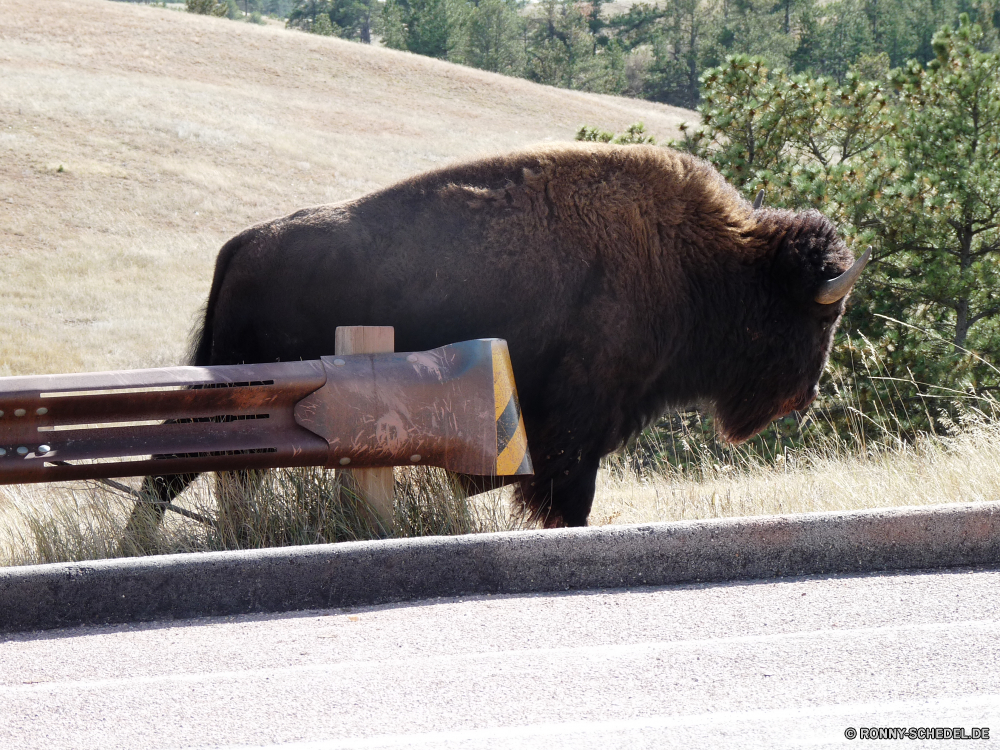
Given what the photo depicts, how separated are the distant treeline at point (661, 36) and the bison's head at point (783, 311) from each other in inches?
2460

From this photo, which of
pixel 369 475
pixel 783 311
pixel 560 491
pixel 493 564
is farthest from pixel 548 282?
pixel 493 564

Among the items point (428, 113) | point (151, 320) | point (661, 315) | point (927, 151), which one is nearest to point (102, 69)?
point (428, 113)

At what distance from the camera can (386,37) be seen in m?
79.7

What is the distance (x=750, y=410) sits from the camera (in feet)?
22.2

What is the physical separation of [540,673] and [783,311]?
3942 millimetres

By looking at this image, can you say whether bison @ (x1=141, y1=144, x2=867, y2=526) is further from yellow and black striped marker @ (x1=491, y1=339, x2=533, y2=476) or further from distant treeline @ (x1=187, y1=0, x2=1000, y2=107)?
distant treeline @ (x1=187, y1=0, x2=1000, y2=107)

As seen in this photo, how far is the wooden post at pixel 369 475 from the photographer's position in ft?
15.1

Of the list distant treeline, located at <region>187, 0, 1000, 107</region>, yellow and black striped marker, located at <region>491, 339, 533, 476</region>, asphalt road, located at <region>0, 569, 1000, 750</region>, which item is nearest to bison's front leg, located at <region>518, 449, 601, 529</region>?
yellow and black striped marker, located at <region>491, 339, 533, 476</region>

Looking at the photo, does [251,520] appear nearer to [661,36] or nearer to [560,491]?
[560,491]

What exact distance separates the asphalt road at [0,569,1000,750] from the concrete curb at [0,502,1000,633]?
10 centimetres

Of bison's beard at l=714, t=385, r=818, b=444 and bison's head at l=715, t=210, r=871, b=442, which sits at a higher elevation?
bison's head at l=715, t=210, r=871, b=442

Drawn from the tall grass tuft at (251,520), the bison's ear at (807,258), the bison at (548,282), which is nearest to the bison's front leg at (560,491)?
the bison at (548,282)

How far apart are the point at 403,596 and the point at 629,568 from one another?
0.93m

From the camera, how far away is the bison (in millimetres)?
5727
